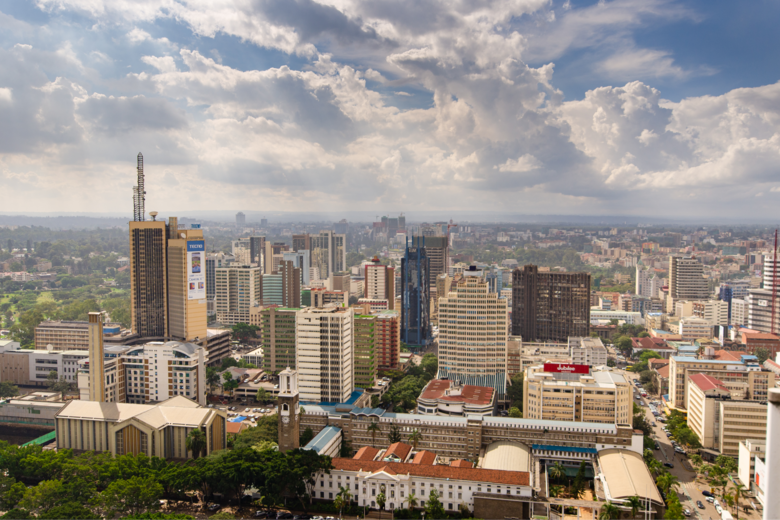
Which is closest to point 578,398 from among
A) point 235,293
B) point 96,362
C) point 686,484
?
point 686,484

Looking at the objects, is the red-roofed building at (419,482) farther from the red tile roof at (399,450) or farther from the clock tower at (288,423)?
the clock tower at (288,423)

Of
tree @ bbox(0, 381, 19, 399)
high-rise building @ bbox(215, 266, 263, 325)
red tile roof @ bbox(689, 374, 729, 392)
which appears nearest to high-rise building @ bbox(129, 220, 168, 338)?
tree @ bbox(0, 381, 19, 399)

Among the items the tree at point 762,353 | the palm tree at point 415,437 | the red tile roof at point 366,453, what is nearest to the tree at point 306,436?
the red tile roof at point 366,453

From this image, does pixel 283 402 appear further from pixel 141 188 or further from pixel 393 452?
pixel 141 188

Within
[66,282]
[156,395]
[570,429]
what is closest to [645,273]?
[570,429]

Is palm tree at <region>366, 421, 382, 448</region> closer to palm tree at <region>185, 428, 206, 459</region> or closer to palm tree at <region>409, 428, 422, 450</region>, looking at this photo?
palm tree at <region>409, 428, 422, 450</region>
